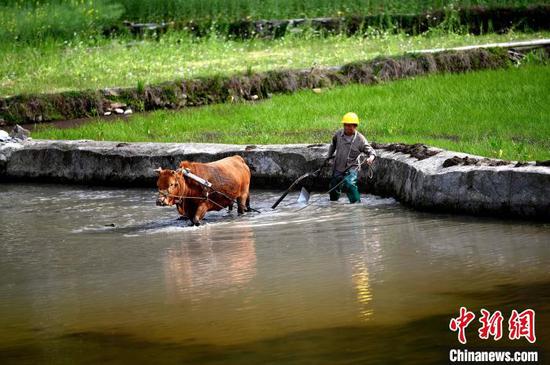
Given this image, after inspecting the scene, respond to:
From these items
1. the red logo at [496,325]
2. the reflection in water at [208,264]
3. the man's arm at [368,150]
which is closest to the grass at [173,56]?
the man's arm at [368,150]

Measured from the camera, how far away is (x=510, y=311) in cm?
936

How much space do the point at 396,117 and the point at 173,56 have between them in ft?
26.1

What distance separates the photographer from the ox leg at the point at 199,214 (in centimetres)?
1438

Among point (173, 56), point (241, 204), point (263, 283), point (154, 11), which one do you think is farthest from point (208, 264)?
point (154, 11)

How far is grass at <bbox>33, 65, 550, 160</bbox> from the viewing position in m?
17.7

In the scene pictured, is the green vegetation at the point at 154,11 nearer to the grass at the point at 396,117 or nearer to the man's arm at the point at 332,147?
the grass at the point at 396,117

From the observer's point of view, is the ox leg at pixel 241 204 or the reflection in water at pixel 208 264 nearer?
the reflection in water at pixel 208 264

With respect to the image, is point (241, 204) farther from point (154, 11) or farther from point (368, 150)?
point (154, 11)

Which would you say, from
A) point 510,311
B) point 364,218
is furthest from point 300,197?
point 510,311

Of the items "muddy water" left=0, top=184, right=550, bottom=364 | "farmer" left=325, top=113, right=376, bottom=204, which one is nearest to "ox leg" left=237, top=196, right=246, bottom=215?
"muddy water" left=0, top=184, right=550, bottom=364

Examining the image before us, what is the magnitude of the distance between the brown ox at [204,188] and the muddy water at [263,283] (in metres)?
0.23

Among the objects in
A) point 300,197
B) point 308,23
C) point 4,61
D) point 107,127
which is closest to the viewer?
point 300,197

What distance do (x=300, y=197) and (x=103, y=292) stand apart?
15.9ft

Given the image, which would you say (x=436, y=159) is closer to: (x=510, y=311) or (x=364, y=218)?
(x=364, y=218)
